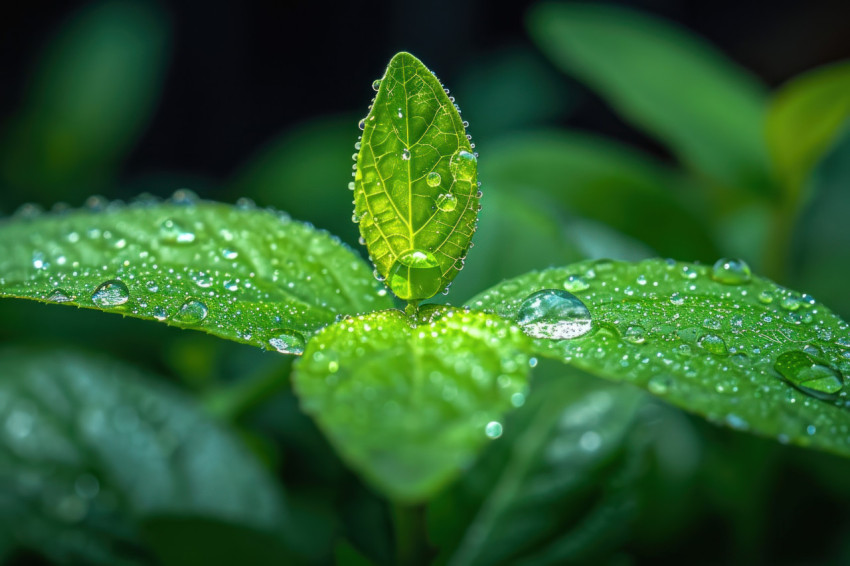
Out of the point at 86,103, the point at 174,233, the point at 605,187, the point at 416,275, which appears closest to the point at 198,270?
the point at 174,233

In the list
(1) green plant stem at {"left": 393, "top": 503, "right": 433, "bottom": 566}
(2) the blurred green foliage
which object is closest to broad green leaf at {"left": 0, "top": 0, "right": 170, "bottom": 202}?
(2) the blurred green foliage

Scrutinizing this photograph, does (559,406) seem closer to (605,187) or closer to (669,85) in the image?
(605,187)

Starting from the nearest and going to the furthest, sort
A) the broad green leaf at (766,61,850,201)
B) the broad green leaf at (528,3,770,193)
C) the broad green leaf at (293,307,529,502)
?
the broad green leaf at (293,307,529,502) → the broad green leaf at (766,61,850,201) → the broad green leaf at (528,3,770,193)

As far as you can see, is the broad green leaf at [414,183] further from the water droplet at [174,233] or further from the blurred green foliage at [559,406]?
the blurred green foliage at [559,406]

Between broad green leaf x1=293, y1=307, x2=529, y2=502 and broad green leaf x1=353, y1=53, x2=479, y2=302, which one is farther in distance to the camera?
broad green leaf x1=353, y1=53, x2=479, y2=302

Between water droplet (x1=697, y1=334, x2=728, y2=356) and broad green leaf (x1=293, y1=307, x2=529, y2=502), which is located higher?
broad green leaf (x1=293, y1=307, x2=529, y2=502)

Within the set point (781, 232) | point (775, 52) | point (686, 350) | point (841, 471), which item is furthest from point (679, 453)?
point (775, 52)

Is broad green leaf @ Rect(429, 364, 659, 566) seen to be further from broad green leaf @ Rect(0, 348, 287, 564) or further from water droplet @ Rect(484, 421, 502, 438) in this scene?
water droplet @ Rect(484, 421, 502, 438)

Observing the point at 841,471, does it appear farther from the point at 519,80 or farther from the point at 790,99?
the point at 519,80
